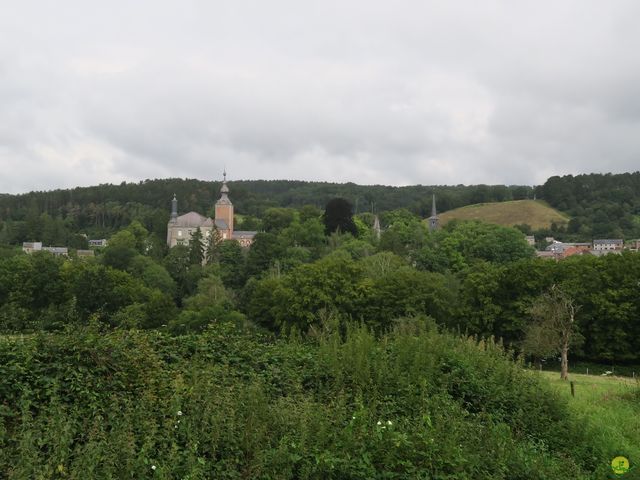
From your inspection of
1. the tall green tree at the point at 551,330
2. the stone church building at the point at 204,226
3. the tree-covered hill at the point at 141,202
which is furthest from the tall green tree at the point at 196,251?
the tall green tree at the point at 551,330

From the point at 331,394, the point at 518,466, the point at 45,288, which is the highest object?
the point at 331,394

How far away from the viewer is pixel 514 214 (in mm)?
142500

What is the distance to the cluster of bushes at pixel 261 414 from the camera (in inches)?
269

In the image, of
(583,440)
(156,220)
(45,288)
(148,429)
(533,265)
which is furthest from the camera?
(156,220)

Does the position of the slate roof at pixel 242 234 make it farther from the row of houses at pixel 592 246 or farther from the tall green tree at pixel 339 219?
the row of houses at pixel 592 246

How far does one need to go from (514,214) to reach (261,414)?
143 meters

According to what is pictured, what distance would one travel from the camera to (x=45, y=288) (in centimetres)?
5372

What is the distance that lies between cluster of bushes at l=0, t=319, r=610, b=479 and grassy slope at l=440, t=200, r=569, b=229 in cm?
12689

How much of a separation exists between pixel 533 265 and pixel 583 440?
30.3m

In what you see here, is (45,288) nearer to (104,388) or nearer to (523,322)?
(523,322)

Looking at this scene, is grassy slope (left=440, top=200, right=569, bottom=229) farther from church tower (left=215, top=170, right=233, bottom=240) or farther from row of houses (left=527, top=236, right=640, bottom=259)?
church tower (left=215, top=170, right=233, bottom=240)

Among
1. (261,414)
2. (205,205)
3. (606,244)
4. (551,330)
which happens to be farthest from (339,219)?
(261,414)

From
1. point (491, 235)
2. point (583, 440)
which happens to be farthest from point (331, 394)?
point (491, 235)

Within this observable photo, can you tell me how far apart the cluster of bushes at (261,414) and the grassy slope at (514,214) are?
126886mm
